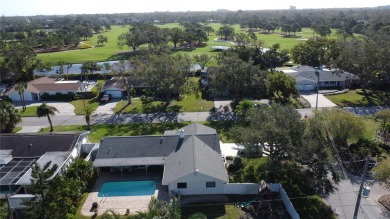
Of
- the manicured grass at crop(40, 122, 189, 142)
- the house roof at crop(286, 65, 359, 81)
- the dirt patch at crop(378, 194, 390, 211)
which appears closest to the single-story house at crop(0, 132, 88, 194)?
the manicured grass at crop(40, 122, 189, 142)

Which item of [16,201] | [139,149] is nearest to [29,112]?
[139,149]

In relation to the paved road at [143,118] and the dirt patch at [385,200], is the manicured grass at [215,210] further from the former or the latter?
the paved road at [143,118]

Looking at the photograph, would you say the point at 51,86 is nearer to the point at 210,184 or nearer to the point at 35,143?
Answer: the point at 35,143

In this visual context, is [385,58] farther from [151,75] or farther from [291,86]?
[151,75]

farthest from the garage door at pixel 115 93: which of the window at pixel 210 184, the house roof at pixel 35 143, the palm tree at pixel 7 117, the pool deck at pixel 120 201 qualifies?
the window at pixel 210 184

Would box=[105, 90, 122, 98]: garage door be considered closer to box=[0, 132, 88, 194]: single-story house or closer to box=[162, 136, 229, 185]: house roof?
box=[0, 132, 88, 194]: single-story house

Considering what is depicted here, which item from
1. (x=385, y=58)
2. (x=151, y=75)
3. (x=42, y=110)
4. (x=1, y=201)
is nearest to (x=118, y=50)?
(x=151, y=75)
